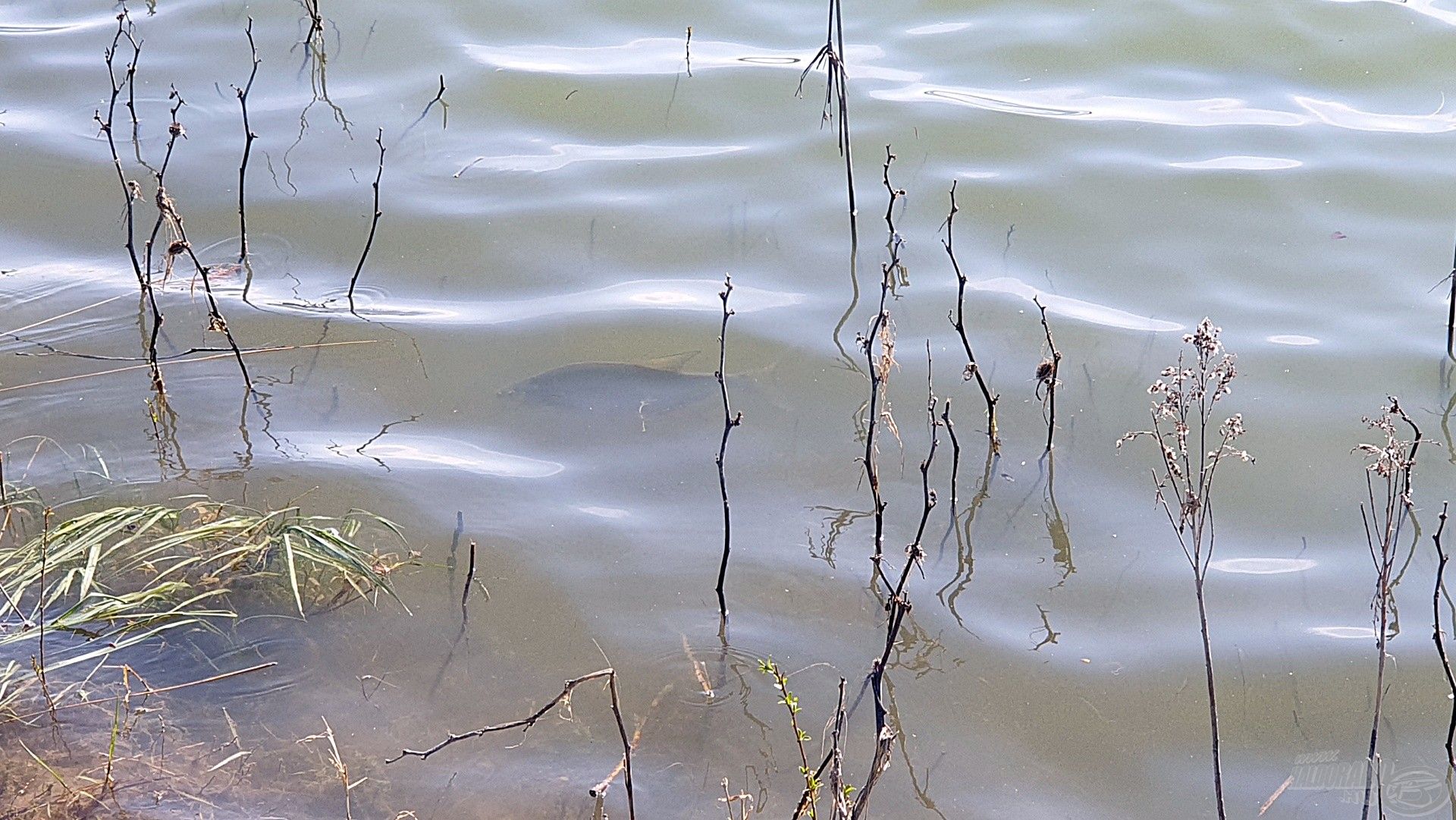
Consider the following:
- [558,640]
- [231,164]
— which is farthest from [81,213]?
[558,640]

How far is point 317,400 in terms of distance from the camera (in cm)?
403

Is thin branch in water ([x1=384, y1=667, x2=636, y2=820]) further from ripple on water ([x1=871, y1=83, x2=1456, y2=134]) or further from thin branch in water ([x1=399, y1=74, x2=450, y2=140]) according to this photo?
ripple on water ([x1=871, y1=83, x2=1456, y2=134])

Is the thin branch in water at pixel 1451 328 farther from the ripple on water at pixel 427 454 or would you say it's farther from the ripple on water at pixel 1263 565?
the ripple on water at pixel 427 454

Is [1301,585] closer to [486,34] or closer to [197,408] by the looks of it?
[197,408]

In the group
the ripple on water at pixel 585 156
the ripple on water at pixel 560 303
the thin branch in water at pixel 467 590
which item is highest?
the ripple on water at pixel 585 156

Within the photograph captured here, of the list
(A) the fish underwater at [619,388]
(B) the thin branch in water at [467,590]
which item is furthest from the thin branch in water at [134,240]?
(B) the thin branch in water at [467,590]

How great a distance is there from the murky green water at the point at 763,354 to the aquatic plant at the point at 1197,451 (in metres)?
0.08

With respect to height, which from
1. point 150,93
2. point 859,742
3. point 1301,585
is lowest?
point 859,742

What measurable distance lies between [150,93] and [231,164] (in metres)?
0.91

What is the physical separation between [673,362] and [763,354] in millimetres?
301

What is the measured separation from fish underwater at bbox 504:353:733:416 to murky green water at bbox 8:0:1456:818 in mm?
16

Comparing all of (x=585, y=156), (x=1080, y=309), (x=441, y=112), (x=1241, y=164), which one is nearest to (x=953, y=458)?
(x=1080, y=309)

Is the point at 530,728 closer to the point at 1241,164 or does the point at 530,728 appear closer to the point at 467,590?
the point at 467,590

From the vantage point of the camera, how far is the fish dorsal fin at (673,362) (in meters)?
4.22
